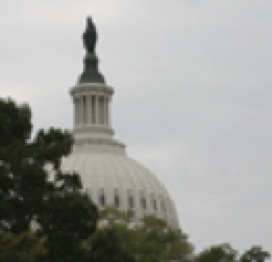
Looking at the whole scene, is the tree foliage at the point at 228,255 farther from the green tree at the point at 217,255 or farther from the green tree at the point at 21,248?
the green tree at the point at 21,248

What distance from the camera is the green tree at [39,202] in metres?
81.7

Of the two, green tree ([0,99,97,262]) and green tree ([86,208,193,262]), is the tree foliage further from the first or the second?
green tree ([0,99,97,262])

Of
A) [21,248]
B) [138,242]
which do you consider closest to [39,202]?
[21,248]

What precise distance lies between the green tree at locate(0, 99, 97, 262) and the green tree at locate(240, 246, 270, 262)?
39114 millimetres

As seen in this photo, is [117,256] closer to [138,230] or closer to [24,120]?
[24,120]

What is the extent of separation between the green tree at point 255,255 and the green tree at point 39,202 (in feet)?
128

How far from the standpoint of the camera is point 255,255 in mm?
120875

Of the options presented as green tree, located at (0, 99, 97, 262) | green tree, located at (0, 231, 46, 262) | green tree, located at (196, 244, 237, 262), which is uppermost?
green tree, located at (196, 244, 237, 262)

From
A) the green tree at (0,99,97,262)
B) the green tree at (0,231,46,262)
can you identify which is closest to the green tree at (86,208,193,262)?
the green tree at (0,99,97,262)

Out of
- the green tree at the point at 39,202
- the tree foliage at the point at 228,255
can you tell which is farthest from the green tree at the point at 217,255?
the green tree at the point at 39,202

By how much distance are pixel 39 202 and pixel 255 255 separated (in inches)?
1646

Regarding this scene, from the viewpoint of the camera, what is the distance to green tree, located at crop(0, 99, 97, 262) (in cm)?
8169

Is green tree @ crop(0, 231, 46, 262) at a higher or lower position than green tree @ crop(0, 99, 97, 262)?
lower

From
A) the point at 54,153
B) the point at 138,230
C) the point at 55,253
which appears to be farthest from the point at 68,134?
the point at 138,230
